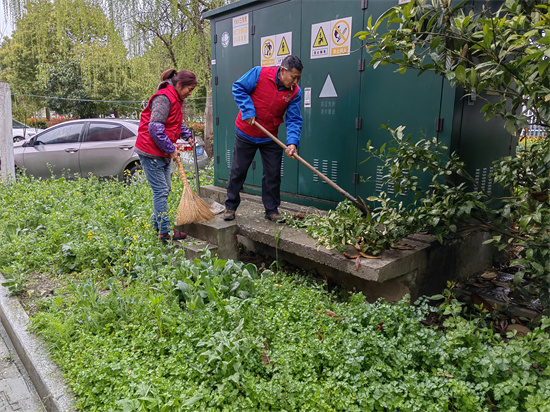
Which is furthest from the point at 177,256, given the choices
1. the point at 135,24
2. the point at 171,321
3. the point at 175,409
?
the point at 135,24

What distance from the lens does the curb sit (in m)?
2.83

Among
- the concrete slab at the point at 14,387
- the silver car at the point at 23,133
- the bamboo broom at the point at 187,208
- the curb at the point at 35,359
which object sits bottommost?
the concrete slab at the point at 14,387

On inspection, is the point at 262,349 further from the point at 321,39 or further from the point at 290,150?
the point at 321,39

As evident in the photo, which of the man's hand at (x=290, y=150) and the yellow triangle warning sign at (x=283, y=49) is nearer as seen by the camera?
the man's hand at (x=290, y=150)

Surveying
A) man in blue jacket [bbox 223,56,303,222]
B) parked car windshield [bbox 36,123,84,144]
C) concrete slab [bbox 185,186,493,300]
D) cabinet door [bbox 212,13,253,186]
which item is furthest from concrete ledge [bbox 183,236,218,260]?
parked car windshield [bbox 36,123,84,144]

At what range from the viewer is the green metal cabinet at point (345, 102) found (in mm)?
4059

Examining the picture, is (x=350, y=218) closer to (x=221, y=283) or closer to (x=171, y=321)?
(x=221, y=283)

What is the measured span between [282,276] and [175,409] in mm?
2000

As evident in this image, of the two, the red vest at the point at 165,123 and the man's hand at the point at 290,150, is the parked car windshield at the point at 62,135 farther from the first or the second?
the man's hand at the point at 290,150

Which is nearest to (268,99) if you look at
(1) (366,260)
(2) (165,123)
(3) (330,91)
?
(3) (330,91)

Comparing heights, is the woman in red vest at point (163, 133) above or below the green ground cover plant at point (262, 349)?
above

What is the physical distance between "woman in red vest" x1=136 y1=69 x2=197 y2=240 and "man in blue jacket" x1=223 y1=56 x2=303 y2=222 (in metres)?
0.62

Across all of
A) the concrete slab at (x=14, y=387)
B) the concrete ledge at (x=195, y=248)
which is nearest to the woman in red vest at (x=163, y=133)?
the concrete ledge at (x=195, y=248)

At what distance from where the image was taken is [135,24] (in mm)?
9461
